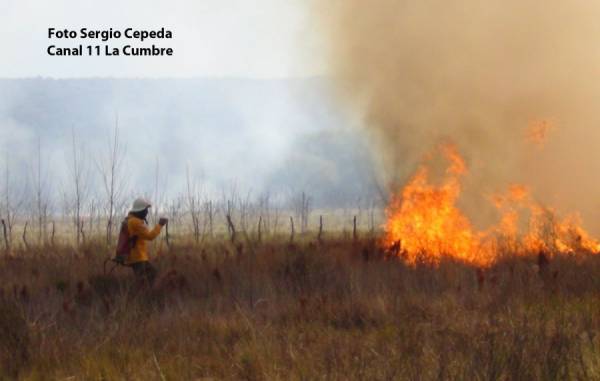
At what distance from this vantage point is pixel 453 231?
1429 centimetres

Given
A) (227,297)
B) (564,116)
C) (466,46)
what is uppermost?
(466,46)

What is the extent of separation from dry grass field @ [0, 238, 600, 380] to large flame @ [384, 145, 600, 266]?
1.01 metres

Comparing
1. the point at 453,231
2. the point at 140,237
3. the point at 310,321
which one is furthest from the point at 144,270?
the point at 453,231

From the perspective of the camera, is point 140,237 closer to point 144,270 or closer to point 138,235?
point 138,235

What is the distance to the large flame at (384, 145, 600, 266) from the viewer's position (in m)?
13.8

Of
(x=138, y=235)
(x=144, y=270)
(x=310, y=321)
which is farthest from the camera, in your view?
(x=144, y=270)

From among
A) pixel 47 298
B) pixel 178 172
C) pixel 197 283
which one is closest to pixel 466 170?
pixel 197 283

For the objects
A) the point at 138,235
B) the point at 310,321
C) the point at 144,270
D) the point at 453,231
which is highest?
the point at 138,235

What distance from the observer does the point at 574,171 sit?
1781 centimetres

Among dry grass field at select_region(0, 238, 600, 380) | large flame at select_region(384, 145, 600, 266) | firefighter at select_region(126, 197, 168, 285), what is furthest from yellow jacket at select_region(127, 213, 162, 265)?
large flame at select_region(384, 145, 600, 266)

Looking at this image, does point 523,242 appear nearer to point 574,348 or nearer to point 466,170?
point 466,170

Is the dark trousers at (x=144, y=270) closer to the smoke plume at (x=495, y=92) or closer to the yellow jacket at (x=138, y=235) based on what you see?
the yellow jacket at (x=138, y=235)

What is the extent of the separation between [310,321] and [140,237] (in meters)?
3.30

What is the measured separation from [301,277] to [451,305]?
3007 millimetres
